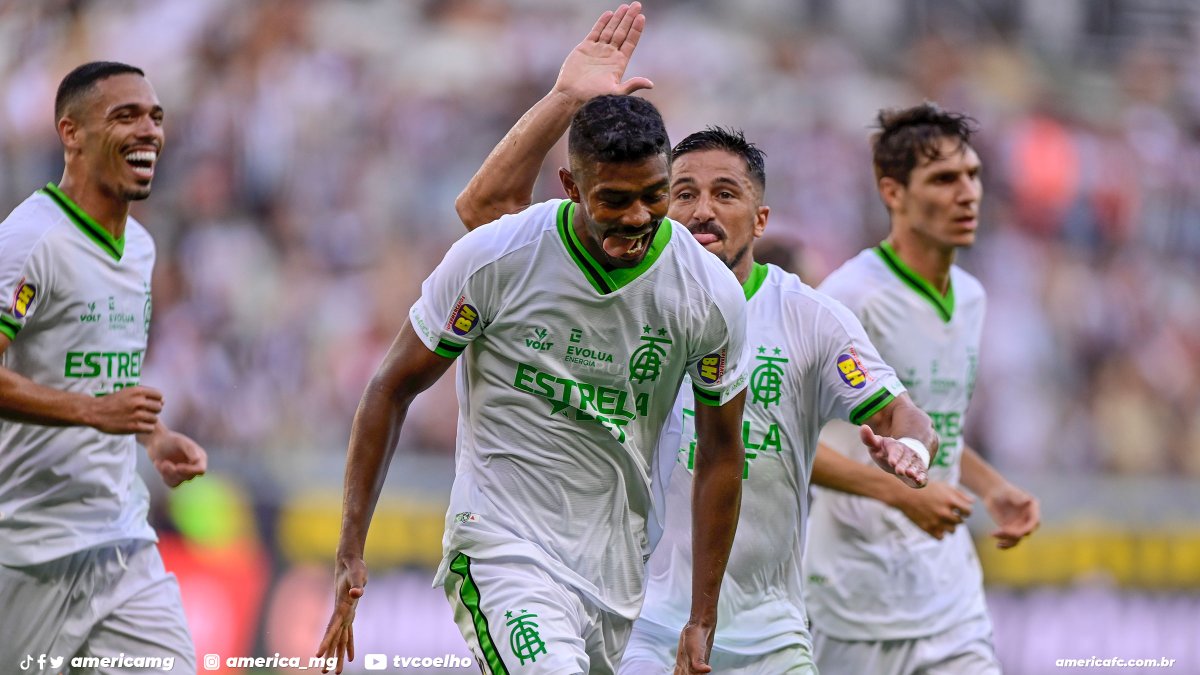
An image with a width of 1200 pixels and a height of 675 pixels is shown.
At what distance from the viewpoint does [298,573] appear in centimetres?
932

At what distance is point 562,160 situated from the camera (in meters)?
12.0

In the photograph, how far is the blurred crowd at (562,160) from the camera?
34.8 ft

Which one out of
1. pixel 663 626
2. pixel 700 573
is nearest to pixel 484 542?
pixel 700 573

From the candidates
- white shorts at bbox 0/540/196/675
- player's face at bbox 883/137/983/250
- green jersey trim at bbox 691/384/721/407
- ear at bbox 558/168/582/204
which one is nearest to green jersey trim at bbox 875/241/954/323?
player's face at bbox 883/137/983/250

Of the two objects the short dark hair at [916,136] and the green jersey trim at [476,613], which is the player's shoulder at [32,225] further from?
the short dark hair at [916,136]

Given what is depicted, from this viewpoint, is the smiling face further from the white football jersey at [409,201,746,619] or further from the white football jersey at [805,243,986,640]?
the white football jersey at [805,243,986,640]

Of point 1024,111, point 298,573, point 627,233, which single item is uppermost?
point 1024,111

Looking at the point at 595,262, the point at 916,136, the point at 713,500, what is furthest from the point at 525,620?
the point at 916,136

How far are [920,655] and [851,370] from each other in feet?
5.64

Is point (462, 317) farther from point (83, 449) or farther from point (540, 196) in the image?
point (540, 196)

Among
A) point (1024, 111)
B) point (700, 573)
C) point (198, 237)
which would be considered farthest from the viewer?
point (1024, 111)

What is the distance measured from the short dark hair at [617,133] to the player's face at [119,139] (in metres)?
2.39

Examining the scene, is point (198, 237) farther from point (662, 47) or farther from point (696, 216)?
point (696, 216)

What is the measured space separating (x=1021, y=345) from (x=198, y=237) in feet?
21.8
